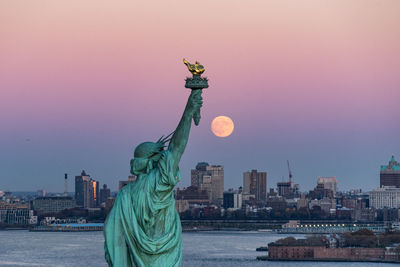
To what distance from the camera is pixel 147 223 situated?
332cm

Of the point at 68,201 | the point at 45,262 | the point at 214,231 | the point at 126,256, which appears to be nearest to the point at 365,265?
the point at 45,262

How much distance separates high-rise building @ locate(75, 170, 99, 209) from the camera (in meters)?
111

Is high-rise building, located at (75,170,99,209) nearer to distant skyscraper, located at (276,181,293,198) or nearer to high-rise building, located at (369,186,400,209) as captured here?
distant skyscraper, located at (276,181,293,198)

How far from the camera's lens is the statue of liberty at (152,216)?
10.9 feet

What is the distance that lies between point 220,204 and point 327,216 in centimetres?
1632

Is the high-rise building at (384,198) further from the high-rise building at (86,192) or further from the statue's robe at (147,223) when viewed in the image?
the statue's robe at (147,223)

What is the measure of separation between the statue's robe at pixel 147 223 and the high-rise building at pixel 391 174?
112699mm

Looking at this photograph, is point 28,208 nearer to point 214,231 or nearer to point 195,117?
point 214,231

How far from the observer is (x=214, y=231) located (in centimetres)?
Result: 8694

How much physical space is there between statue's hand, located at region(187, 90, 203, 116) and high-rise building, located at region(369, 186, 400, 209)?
105m

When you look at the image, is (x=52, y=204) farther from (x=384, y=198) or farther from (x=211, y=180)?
(x=384, y=198)

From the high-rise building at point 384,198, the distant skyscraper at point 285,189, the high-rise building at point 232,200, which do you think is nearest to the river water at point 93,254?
the high-rise building at point 232,200

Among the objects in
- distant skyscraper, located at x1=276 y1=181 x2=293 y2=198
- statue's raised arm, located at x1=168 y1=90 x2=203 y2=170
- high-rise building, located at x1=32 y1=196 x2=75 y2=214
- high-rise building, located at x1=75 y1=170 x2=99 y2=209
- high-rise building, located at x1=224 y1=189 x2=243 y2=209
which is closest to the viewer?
statue's raised arm, located at x1=168 y1=90 x2=203 y2=170

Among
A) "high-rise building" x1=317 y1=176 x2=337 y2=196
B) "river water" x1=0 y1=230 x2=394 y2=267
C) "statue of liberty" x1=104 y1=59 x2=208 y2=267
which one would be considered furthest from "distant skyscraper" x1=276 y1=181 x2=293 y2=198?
"statue of liberty" x1=104 y1=59 x2=208 y2=267
